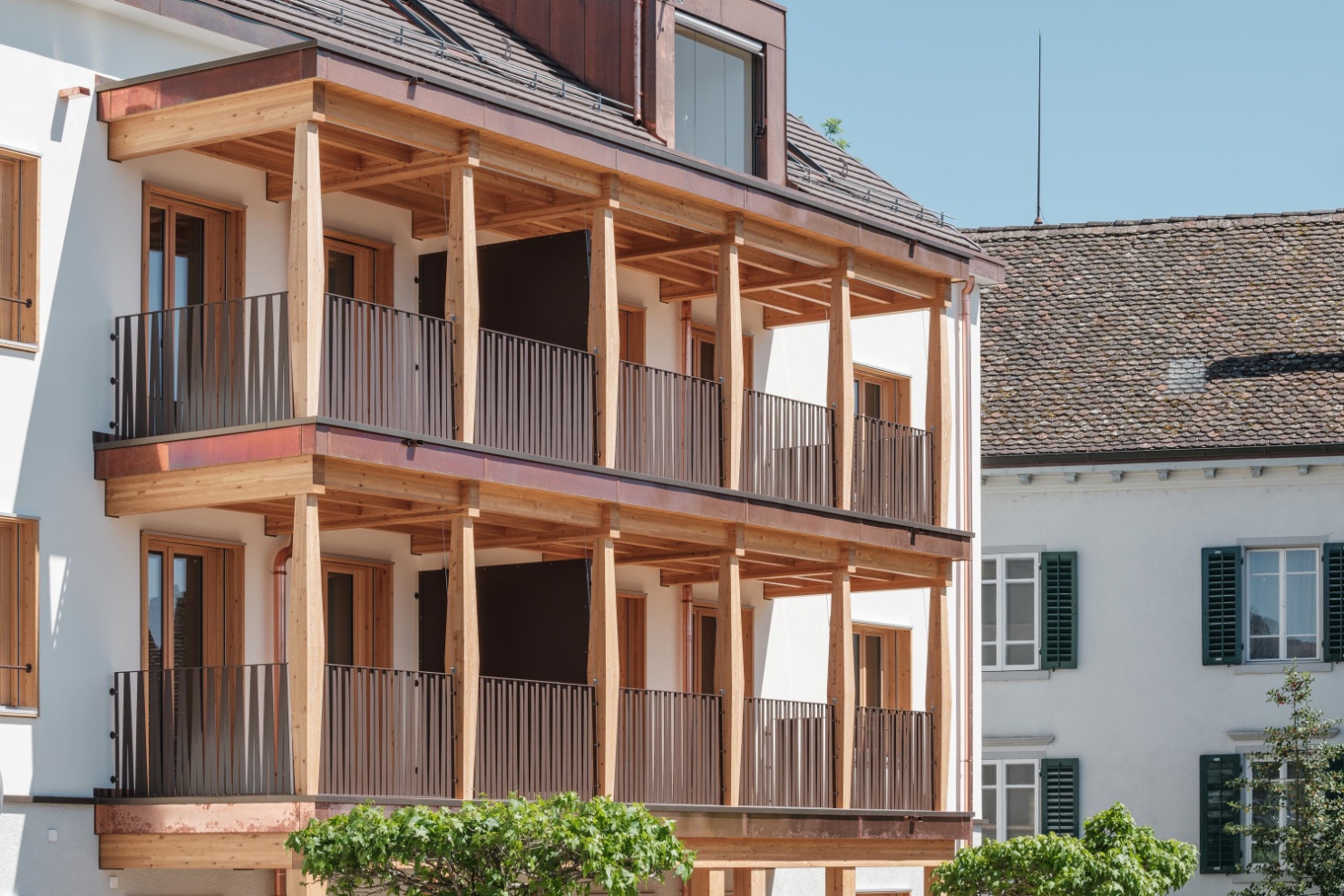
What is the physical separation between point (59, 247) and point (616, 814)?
6.70 meters

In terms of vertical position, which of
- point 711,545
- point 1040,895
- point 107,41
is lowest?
point 1040,895

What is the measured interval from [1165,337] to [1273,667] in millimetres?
5926

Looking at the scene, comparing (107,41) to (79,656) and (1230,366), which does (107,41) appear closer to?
(79,656)

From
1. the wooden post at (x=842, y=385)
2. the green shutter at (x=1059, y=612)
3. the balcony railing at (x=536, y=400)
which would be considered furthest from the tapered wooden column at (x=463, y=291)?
the green shutter at (x=1059, y=612)

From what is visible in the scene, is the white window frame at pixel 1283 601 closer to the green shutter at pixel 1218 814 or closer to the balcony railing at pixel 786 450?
the green shutter at pixel 1218 814

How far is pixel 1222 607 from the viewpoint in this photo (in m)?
35.9

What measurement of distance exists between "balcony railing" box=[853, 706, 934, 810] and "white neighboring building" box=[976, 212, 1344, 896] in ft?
30.5

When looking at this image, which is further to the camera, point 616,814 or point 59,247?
point 59,247

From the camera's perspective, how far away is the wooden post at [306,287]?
66.2 feet

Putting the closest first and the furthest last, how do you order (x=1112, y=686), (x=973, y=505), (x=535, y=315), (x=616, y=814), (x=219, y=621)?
(x=616, y=814), (x=219, y=621), (x=535, y=315), (x=973, y=505), (x=1112, y=686)

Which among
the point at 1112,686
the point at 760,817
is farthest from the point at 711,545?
the point at 1112,686

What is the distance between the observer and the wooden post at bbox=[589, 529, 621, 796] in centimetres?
2278

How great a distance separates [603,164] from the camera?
2308cm

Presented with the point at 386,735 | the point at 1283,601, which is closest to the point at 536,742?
the point at 386,735
